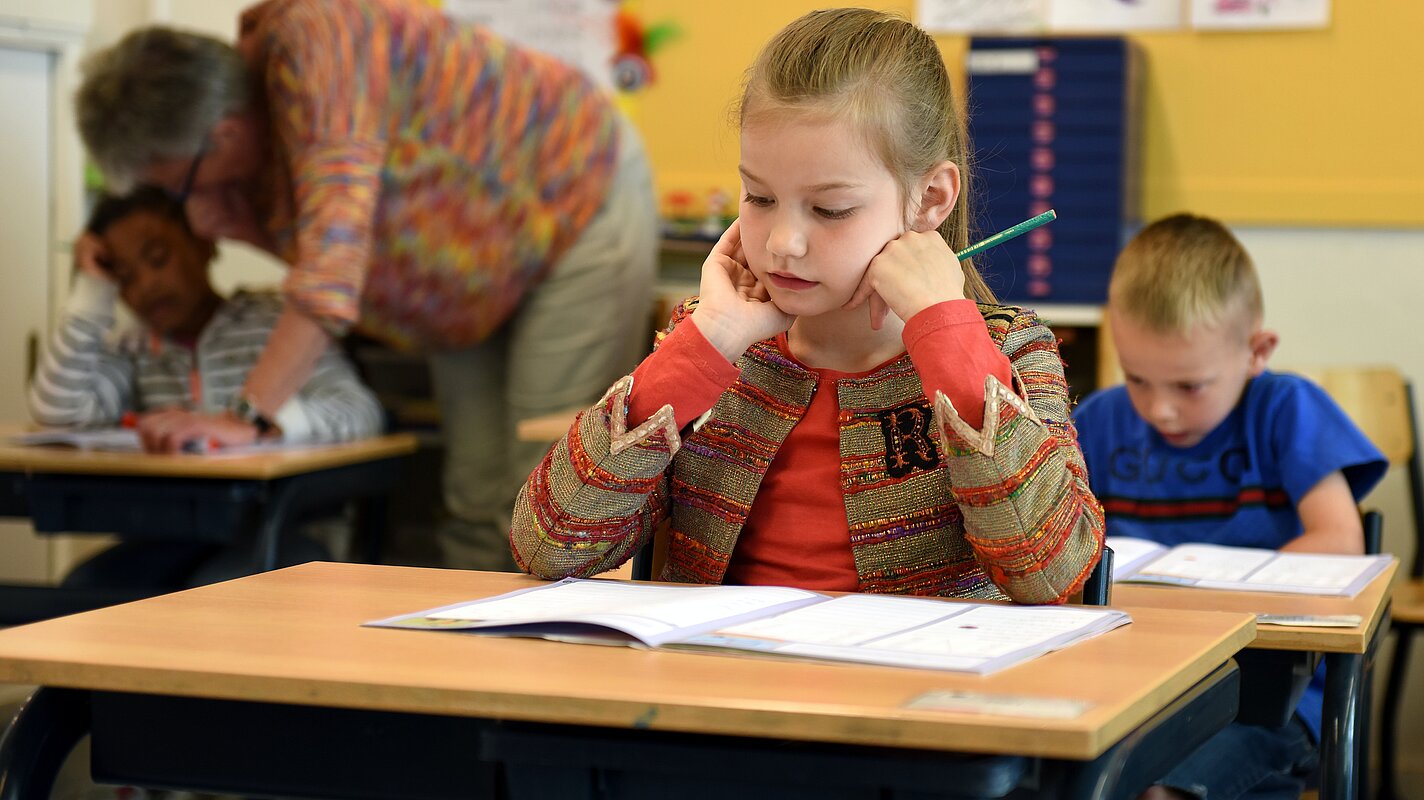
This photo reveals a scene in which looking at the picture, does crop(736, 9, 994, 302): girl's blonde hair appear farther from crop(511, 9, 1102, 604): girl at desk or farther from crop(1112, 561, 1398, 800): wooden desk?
crop(1112, 561, 1398, 800): wooden desk

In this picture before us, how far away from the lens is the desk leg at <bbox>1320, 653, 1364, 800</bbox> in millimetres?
1477

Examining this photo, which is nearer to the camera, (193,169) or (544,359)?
(193,169)

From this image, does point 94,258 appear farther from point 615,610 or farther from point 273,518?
point 615,610

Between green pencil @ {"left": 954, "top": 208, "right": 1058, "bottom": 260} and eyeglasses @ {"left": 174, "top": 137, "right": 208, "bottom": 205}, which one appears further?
eyeglasses @ {"left": 174, "top": 137, "right": 208, "bottom": 205}

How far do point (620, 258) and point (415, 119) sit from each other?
558 mm

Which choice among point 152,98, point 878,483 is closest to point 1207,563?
point 878,483

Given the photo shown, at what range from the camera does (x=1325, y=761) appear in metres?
1.55

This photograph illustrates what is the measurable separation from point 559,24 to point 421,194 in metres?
0.93

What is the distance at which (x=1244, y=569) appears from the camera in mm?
1762

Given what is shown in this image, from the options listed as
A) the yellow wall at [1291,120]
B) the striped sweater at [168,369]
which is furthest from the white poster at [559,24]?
the striped sweater at [168,369]

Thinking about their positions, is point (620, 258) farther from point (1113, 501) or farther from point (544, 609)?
point (544, 609)

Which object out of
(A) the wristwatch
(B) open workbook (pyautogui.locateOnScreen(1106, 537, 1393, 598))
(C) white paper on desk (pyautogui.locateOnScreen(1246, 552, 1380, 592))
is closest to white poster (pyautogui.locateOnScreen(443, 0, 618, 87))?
(A) the wristwatch

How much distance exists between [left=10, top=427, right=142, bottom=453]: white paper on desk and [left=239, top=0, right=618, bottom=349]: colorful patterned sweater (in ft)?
1.35

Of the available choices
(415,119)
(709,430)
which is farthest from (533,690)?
(415,119)
